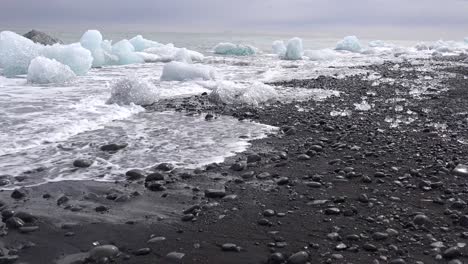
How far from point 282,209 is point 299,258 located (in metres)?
0.93

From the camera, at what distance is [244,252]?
2980 mm

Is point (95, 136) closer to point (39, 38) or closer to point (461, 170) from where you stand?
point (461, 170)

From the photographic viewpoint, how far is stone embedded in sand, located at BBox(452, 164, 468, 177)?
4.68 meters

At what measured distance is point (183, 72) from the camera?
13633 millimetres

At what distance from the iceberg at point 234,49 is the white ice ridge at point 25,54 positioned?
21.5 metres

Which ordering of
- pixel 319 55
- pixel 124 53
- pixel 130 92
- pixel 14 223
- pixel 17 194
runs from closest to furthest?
pixel 14 223
pixel 17 194
pixel 130 92
pixel 124 53
pixel 319 55

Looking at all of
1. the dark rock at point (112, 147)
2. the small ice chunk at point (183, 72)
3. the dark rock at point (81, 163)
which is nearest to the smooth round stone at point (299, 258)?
the dark rock at point (81, 163)

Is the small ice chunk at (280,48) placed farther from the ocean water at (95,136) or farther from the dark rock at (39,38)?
the ocean water at (95,136)

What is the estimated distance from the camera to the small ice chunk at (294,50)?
31047mm

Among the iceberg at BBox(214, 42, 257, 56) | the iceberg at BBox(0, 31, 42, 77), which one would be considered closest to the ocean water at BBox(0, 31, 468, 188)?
the iceberg at BBox(0, 31, 42, 77)

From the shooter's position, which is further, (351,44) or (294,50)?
(351,44)

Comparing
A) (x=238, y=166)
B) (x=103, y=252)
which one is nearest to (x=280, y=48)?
(x=238, y=166)

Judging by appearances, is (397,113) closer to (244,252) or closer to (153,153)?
(153,153)

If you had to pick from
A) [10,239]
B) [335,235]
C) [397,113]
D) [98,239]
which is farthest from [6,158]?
[397,113]
